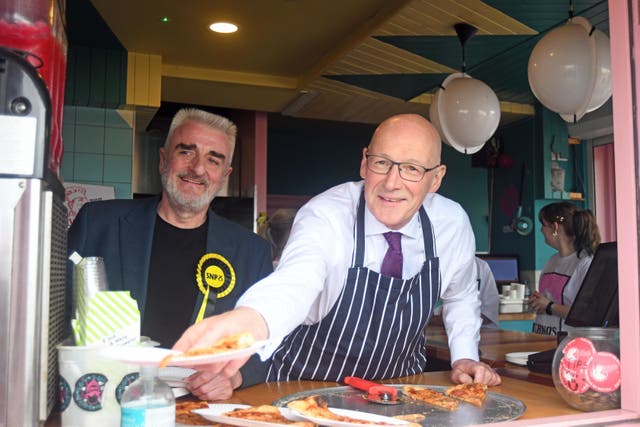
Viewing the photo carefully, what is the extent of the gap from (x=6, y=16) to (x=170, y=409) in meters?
0.72

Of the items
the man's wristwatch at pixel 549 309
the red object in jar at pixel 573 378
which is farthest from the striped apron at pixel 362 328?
the man's wristwatch at pixel 549 309

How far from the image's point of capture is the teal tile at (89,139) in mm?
4789

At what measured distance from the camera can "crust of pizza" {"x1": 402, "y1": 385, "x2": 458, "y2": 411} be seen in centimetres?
139

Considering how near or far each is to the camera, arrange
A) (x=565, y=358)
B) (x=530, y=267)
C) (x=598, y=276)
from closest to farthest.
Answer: (x=565, y=358)
(x=598, y=276)
(x=530, y=267)

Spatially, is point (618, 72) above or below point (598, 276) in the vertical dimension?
above

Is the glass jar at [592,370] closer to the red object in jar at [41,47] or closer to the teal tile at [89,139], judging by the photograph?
the red object in jar at [41,47]

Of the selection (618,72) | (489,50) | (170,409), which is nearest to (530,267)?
(489,50)

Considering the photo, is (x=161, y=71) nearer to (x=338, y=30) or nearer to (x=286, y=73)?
(x=286, y=73)

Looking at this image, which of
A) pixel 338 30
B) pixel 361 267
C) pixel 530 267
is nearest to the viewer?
pixel 361 267

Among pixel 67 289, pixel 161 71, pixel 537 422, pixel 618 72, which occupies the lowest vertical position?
pixel 537 422

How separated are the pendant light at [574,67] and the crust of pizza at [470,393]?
5.49 feet

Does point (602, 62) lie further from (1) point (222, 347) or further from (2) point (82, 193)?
(2) point (82, 193)

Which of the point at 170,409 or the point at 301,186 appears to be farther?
the point at 301,186

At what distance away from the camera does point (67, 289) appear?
4.68 ft
